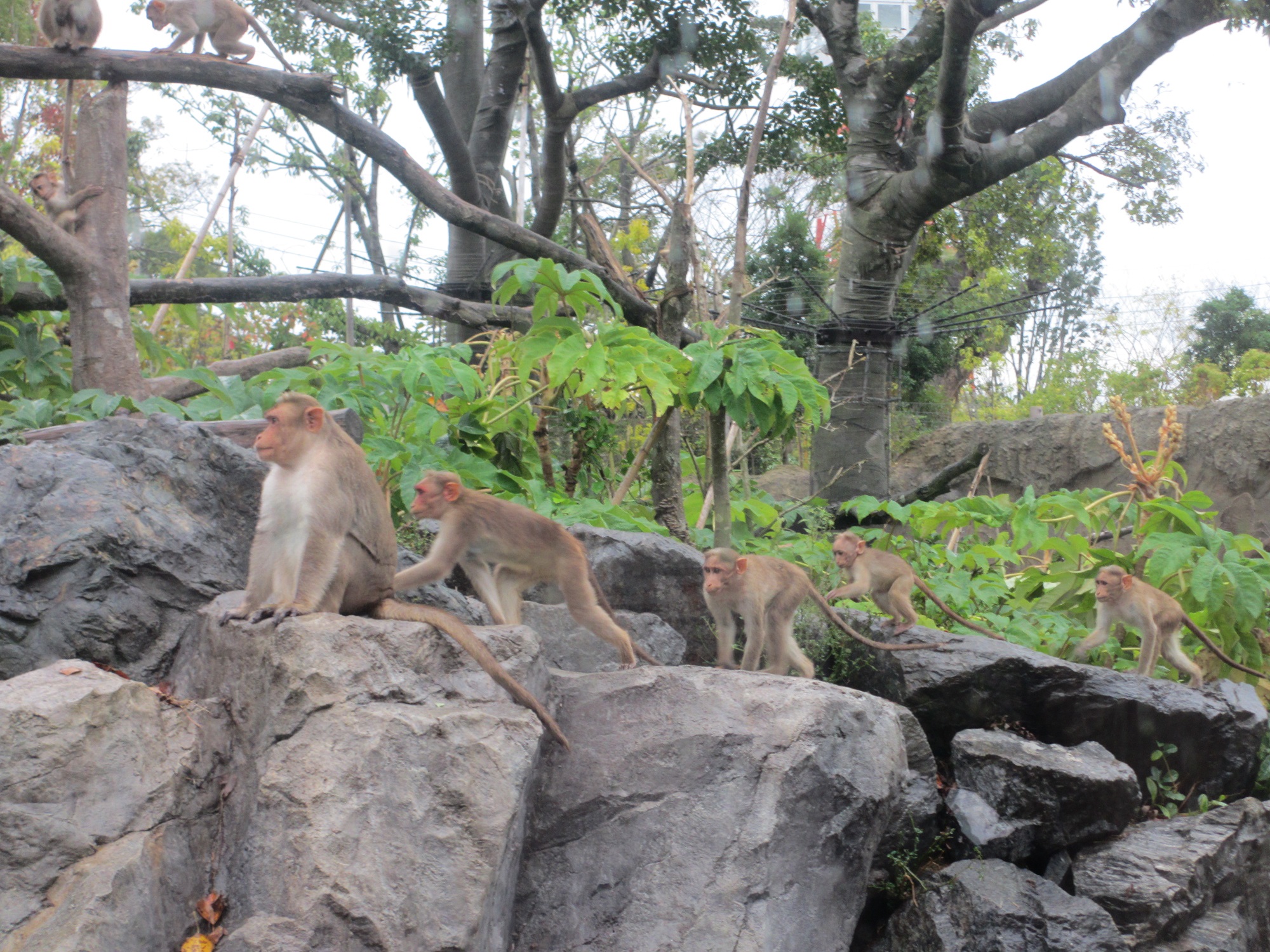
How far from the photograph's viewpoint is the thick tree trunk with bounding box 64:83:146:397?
273 inches

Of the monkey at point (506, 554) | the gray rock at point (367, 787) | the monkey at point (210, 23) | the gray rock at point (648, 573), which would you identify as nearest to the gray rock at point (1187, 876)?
the monkey at point (506, 554)

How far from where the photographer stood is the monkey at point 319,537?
11.5ft

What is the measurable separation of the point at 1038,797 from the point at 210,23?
Answer: 8642mm

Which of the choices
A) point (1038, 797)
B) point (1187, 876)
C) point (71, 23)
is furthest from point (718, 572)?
point (71, 23)

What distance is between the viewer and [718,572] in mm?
5156

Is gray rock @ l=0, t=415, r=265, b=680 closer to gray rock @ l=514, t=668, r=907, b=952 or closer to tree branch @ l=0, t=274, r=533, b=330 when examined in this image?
gray rock @ l=514, t=668, r=907, b=952

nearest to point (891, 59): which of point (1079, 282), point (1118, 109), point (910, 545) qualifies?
point (1118, 109)

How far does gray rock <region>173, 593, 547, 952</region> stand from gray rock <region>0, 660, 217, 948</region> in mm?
192

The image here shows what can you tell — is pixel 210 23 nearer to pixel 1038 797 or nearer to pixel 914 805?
pixel 914 805

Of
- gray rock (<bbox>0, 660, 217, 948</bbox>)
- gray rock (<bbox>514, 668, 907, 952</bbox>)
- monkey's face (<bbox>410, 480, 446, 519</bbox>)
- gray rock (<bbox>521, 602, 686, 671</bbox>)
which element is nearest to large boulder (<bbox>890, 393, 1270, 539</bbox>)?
gray rock (<bbox>521, 602, 686, 671</bbox>)

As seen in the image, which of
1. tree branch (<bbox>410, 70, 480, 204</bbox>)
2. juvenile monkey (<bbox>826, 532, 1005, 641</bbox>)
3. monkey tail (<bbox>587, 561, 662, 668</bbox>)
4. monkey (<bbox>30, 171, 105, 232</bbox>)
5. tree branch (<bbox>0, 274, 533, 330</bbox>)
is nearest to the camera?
monkey tail (<bbox>587, 561, 662, 668</bbox>)

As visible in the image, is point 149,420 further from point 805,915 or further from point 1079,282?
point 1079,282

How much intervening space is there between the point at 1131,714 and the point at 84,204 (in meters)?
7.53

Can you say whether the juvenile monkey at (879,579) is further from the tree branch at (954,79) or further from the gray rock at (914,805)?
the tree branch at (954,79)
